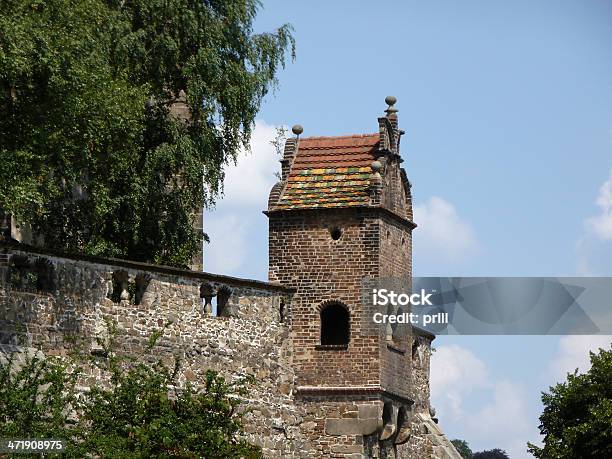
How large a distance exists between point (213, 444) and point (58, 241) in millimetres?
9782

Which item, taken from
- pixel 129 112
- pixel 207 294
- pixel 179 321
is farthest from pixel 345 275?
pixel 129 112

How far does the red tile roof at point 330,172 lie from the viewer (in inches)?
1983

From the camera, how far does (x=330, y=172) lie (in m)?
51.2

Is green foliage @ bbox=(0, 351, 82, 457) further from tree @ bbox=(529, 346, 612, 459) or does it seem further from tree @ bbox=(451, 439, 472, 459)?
tree @ bbox=(451, 439, 472, 459)

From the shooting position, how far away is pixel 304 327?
49.9 m

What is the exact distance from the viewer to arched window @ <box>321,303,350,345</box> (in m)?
50.5

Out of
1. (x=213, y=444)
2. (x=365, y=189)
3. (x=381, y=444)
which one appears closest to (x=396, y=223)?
(x=365, y=189)

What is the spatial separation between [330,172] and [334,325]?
12.7 feet

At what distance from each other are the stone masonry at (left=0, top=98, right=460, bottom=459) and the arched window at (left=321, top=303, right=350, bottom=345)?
0.08ft

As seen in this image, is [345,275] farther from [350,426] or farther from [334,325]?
[350,426]

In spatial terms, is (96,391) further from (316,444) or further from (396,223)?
(396,223)

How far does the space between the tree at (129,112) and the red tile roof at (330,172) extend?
245cm

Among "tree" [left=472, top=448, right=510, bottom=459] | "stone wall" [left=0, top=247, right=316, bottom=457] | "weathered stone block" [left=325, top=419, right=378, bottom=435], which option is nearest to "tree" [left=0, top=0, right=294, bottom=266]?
"stone wall" [left=0, top=247, right=316, bottom=457]

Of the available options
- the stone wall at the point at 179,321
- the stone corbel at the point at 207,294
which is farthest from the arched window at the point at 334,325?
the stone corbel at the point at 207,294
